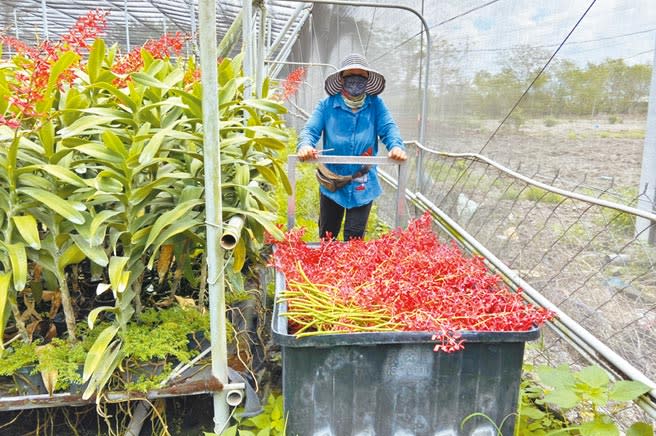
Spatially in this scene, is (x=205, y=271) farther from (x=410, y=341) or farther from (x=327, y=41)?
(x=327, y=41)

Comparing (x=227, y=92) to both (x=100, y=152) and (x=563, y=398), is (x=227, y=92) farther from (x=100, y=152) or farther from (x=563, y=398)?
(x=563, y=398)

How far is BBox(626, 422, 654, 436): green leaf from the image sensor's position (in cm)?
126

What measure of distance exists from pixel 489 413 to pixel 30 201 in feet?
4.64

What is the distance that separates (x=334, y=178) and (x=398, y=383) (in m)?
1.38

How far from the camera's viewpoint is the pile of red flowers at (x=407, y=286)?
53.7 inches

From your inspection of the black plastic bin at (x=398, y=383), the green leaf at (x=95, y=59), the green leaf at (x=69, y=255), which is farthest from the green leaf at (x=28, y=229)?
the black plastic bin at (x=398, y=383)

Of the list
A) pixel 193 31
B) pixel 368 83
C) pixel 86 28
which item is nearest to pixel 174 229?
pixel 86 28

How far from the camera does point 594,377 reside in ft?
4.16

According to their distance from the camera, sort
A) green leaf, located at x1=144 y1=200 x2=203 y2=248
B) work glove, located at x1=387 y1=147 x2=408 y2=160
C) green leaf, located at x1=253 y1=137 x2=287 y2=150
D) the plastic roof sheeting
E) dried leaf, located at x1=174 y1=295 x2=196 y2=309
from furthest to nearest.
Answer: the plastic roof sheeting < work glove, located at x1=387 y1=147 x2=408 y2=160 < dried leaf, located at x1=174 y1=295 x2=196 y2=309 < green leaf, located at x1=253 y1=137 x2=287 y2=150 < green leaf, located at x1=144 y1=200 x2=203 y2=248

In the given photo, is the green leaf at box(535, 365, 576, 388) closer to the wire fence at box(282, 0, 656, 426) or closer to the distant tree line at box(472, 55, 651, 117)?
the wire fence at box(282, 0, 656, 426)

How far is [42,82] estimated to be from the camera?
4.56 ft

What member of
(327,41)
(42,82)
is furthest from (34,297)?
(327,41)

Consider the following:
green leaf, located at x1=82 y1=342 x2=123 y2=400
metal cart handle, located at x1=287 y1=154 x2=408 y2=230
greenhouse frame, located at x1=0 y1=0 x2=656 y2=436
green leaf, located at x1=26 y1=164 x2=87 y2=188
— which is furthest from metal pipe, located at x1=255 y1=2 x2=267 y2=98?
green leaf, located at x1=82 y1=342 x2=123 y2=400

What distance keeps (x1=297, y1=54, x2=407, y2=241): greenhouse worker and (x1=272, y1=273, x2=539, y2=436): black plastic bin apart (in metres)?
1.24
